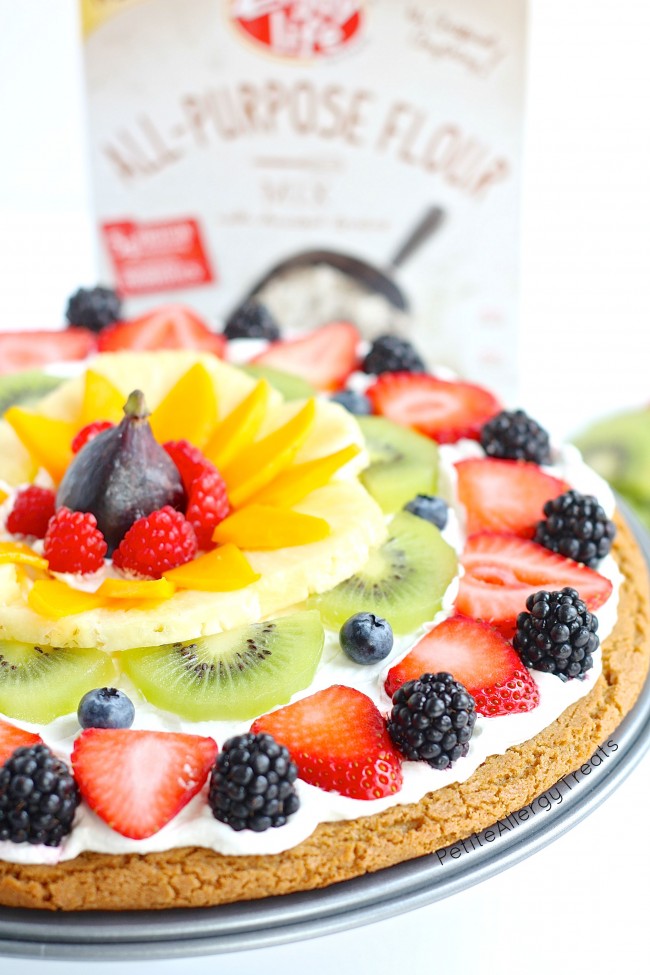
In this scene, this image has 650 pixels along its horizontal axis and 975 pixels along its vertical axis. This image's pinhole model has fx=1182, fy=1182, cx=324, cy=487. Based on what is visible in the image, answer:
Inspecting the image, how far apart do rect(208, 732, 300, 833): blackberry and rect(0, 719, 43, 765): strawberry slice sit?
14.7 inches

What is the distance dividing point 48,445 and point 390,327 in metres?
2.17

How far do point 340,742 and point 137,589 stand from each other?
0.55 metres

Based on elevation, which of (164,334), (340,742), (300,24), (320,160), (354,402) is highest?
(300,24)

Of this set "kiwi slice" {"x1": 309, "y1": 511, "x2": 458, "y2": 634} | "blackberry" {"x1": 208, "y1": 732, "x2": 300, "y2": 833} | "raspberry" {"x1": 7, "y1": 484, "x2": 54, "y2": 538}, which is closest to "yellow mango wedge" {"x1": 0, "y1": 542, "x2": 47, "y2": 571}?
"raspberry" {"x1": 7, "y1": 484, "x2": 54, "y2": 538}

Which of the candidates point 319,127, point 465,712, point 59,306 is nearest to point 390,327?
point 319,127

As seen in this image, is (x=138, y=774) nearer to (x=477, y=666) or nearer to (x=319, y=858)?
(x=319, y=858)

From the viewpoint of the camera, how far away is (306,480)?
279cm

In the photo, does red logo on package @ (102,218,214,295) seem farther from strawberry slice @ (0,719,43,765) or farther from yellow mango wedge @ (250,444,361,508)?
strawberry slice @ (0,719,43,765)

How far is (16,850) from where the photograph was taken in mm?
2119

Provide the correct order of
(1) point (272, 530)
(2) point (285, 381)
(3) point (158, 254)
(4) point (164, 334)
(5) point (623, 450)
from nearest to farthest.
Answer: (1) point (272, 530), (2) point (285, 381), (4) point (164, 334), (5) point (623, 450), (3) point (158, 254)

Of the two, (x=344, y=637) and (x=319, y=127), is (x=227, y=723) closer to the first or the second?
(x=344, y=637)

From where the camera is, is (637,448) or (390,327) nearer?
(637,448)

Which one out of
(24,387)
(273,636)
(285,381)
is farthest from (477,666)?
(24,387)

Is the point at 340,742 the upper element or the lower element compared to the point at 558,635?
lower
